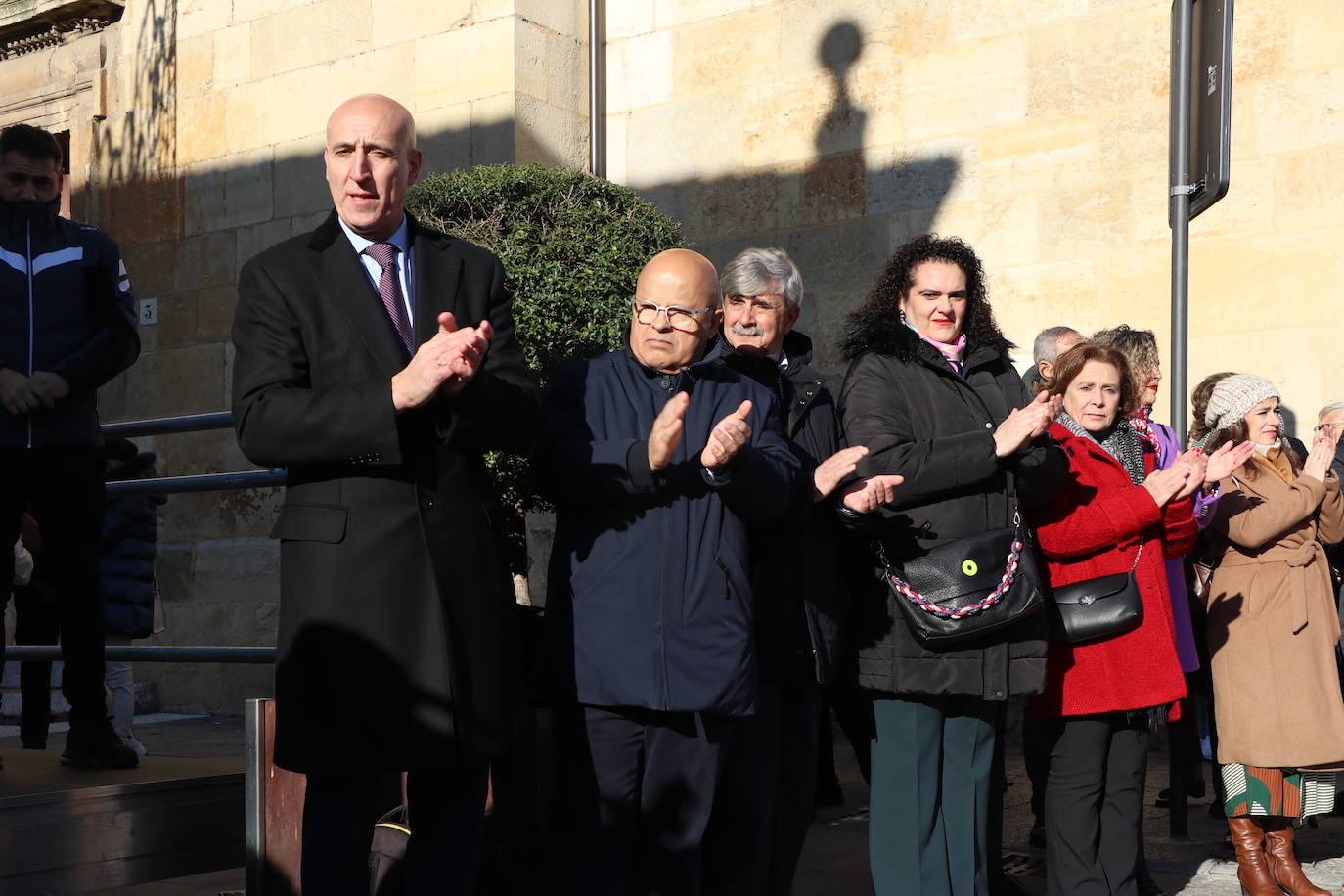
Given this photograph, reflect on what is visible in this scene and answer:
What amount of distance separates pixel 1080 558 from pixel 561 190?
11.4 ft

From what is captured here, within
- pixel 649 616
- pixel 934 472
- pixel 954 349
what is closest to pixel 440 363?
pixel 649 616

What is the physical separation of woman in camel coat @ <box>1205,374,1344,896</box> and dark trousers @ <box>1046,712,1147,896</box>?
0.84 m

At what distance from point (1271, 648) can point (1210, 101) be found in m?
1.86

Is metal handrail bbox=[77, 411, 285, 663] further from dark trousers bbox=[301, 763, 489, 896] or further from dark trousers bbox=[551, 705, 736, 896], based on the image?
dark trousers bbox=[301, 763, 489, 896]

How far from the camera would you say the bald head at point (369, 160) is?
2939mm

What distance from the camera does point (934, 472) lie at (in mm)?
3684

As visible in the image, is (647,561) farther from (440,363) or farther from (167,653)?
(167,653)

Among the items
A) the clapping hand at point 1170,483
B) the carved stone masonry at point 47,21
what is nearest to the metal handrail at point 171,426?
the clapping hand at point 1170,483

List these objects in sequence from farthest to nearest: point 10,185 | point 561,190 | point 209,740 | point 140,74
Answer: point 140,74 < point 209,740 < point 561,190 < point 10,185

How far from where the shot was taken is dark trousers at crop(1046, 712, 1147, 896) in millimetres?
4066

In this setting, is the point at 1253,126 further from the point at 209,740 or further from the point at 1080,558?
the point at 209,740

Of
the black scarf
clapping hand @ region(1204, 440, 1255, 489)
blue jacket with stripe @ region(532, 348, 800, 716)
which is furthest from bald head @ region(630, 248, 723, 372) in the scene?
→ clapping hand @ region(1204, 440, 1255, 489)

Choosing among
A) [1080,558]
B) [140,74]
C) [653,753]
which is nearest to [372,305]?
[653,753]

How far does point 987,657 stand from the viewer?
373cm
